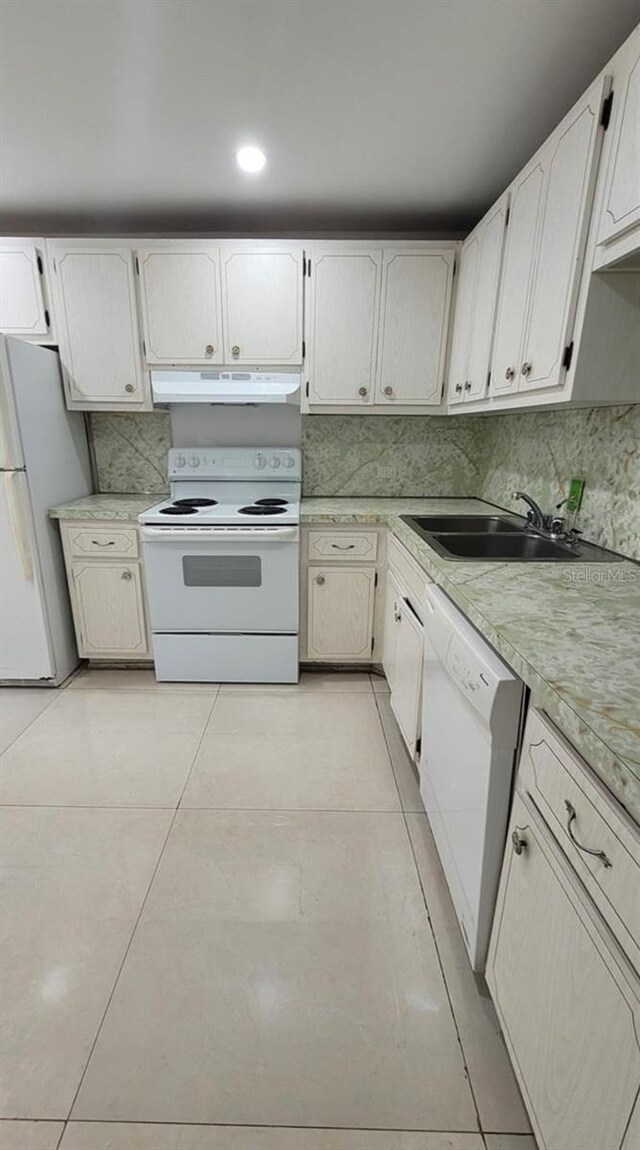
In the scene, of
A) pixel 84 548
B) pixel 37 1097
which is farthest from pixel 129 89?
pixel 37 1097

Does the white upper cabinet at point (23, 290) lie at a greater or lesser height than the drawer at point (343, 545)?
greater

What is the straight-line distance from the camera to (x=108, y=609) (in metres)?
2.68

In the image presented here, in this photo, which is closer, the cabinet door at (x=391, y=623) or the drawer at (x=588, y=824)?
the drawer at (x=588, y=824)

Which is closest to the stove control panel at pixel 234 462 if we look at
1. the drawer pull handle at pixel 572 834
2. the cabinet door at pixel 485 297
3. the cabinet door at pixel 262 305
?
the cabinet door at pixel 262 305

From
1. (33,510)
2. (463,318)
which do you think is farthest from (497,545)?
(33,510)

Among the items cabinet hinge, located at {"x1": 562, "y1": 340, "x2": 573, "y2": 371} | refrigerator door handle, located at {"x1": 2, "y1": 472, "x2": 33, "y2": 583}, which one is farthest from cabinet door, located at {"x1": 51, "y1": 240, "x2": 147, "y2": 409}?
cabinet hinge, located at {"x1": 562, "y1": 340, "x2": 573, "y2": 371}

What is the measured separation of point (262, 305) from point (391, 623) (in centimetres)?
177

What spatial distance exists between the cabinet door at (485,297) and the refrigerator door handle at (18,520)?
2.15 metres

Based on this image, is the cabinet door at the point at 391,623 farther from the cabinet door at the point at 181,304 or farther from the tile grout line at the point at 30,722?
the tile grout line at the point at 30,722

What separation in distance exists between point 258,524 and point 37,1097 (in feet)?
6.52

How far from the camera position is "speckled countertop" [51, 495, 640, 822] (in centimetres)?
72

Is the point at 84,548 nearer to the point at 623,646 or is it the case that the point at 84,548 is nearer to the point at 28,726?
the point at 28,726

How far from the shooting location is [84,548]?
260cm

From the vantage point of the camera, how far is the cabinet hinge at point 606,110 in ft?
4.02
